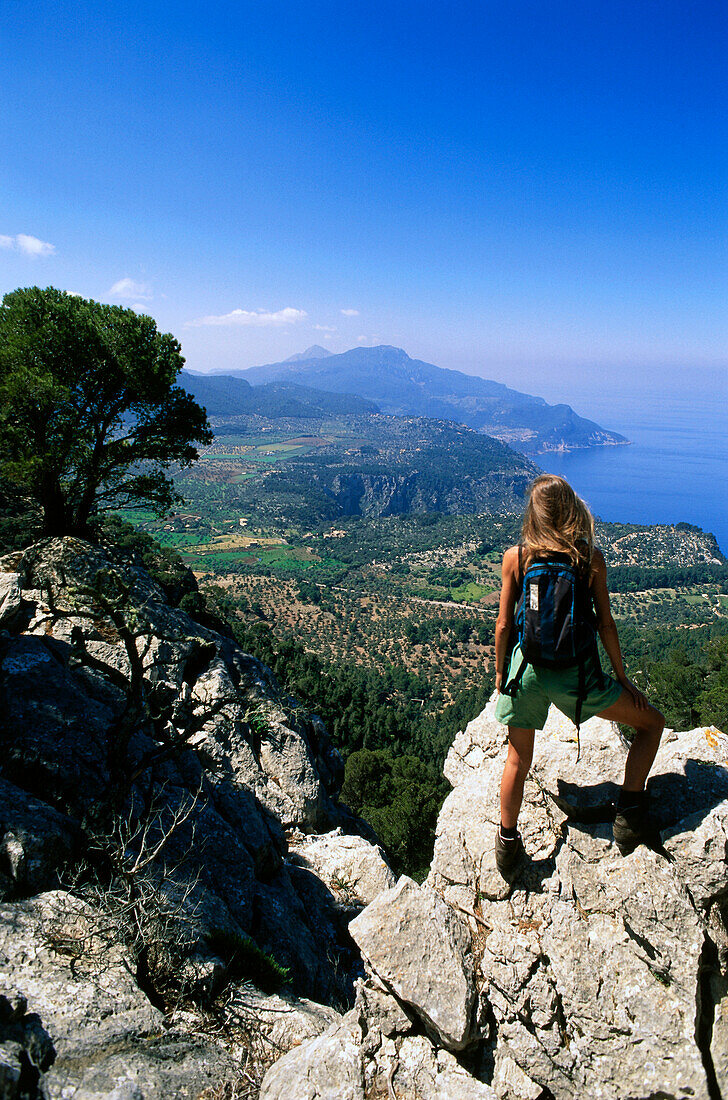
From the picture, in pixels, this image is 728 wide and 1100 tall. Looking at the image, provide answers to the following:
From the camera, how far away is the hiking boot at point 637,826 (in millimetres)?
3734

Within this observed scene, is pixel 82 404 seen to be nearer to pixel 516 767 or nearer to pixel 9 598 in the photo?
pixel 9 598

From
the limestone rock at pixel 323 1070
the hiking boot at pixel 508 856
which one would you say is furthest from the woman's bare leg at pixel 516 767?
the limestone rock at pixel 323 1070

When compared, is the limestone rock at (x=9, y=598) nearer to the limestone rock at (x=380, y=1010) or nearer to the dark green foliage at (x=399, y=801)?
the limestone rock at (x=380, y=1010)

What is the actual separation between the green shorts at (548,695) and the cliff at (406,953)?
118 cm

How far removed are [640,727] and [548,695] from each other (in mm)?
744

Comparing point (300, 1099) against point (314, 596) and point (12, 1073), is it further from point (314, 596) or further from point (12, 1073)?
point (314, 596)

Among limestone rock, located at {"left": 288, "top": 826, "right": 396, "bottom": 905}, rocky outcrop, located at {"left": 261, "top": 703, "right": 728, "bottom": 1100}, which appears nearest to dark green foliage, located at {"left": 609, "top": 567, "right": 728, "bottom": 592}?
limestone rock, located at {"left": 288, "top": 826, "right": 396, "bottom": 905}

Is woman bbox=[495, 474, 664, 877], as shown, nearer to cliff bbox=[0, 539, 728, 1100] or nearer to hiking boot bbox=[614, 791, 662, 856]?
hiking boot bbox=[614, 791, 662, 856]

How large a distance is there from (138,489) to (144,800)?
7.24 m

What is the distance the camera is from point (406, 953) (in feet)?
12.8

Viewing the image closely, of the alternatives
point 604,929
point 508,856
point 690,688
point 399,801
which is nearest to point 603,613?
point 508,856

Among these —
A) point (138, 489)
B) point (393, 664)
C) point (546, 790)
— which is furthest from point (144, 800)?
point (393, 664)

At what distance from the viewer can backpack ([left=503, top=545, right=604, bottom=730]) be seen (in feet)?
10.9

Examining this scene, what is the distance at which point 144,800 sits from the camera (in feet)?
20.1
